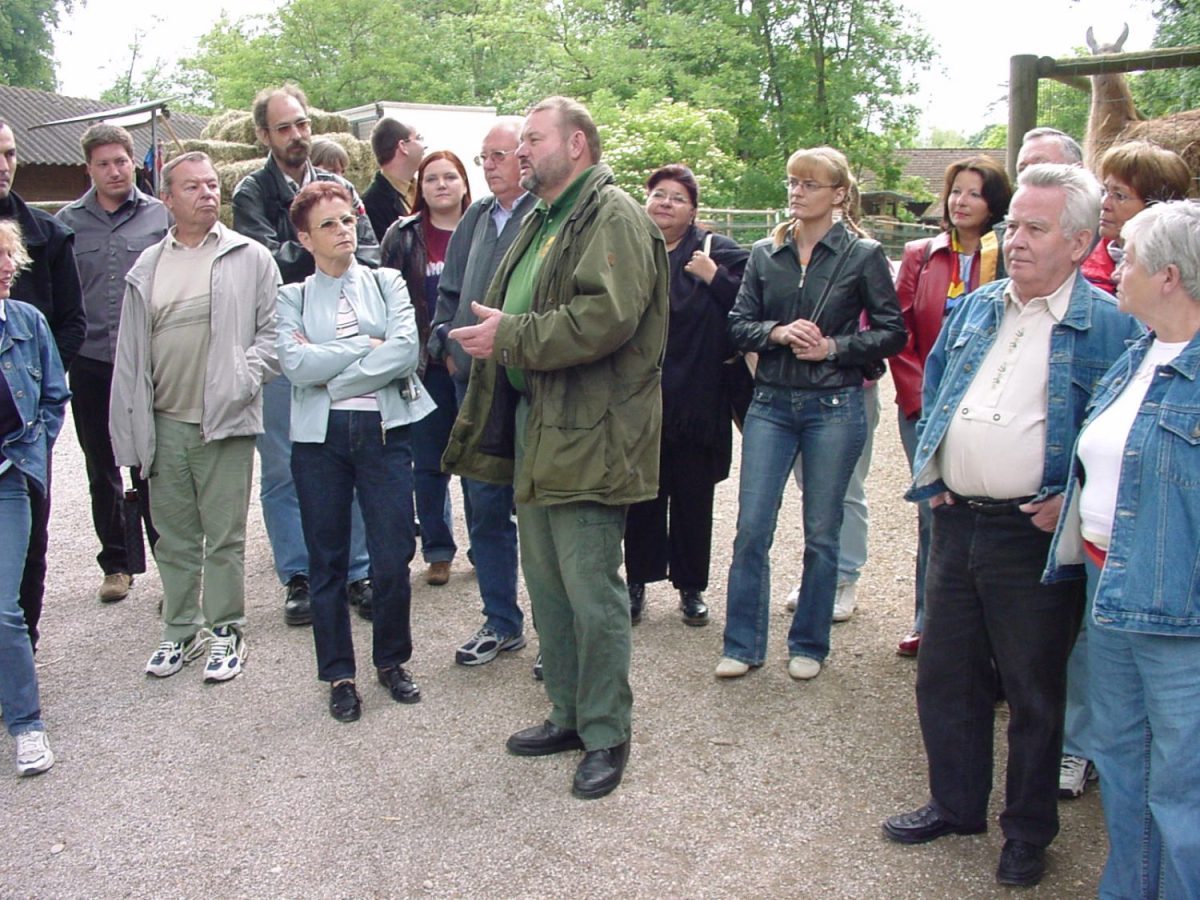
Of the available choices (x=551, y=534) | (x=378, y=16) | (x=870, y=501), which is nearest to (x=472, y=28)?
(x=378, y=16)

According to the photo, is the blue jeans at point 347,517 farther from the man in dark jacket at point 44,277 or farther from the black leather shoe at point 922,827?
the black leather shoe at point 922,827

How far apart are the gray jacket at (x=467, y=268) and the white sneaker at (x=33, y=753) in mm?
2147

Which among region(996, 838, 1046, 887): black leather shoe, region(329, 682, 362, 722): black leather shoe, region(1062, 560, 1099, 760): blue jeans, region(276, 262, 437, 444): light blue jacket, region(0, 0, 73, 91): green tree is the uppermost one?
region(0, 0, 73, 91): green tree

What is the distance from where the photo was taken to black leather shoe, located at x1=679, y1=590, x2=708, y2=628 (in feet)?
16.8

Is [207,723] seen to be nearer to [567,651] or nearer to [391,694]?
[391,694]

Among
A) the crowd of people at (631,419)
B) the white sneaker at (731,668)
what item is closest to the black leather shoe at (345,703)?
the crowd of people at (631,419)

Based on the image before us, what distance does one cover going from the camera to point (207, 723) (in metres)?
4.30

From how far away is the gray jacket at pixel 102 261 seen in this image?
5.45 metres

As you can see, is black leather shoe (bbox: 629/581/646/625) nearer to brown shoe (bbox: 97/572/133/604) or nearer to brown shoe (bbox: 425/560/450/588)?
brown shoe (bbox: 425/560/450/588)

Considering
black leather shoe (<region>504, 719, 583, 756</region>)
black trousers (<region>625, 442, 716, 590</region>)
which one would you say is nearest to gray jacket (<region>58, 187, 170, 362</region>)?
black trousers (<region>625, 442, 716, 590</region>)

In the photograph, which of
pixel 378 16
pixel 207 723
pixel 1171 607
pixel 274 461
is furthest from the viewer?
pixel 378 16

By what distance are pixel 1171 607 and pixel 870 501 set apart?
466cm

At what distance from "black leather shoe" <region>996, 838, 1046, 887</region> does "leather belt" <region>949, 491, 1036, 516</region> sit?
941 millimetres

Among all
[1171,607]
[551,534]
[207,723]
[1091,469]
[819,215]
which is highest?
[819,215]
